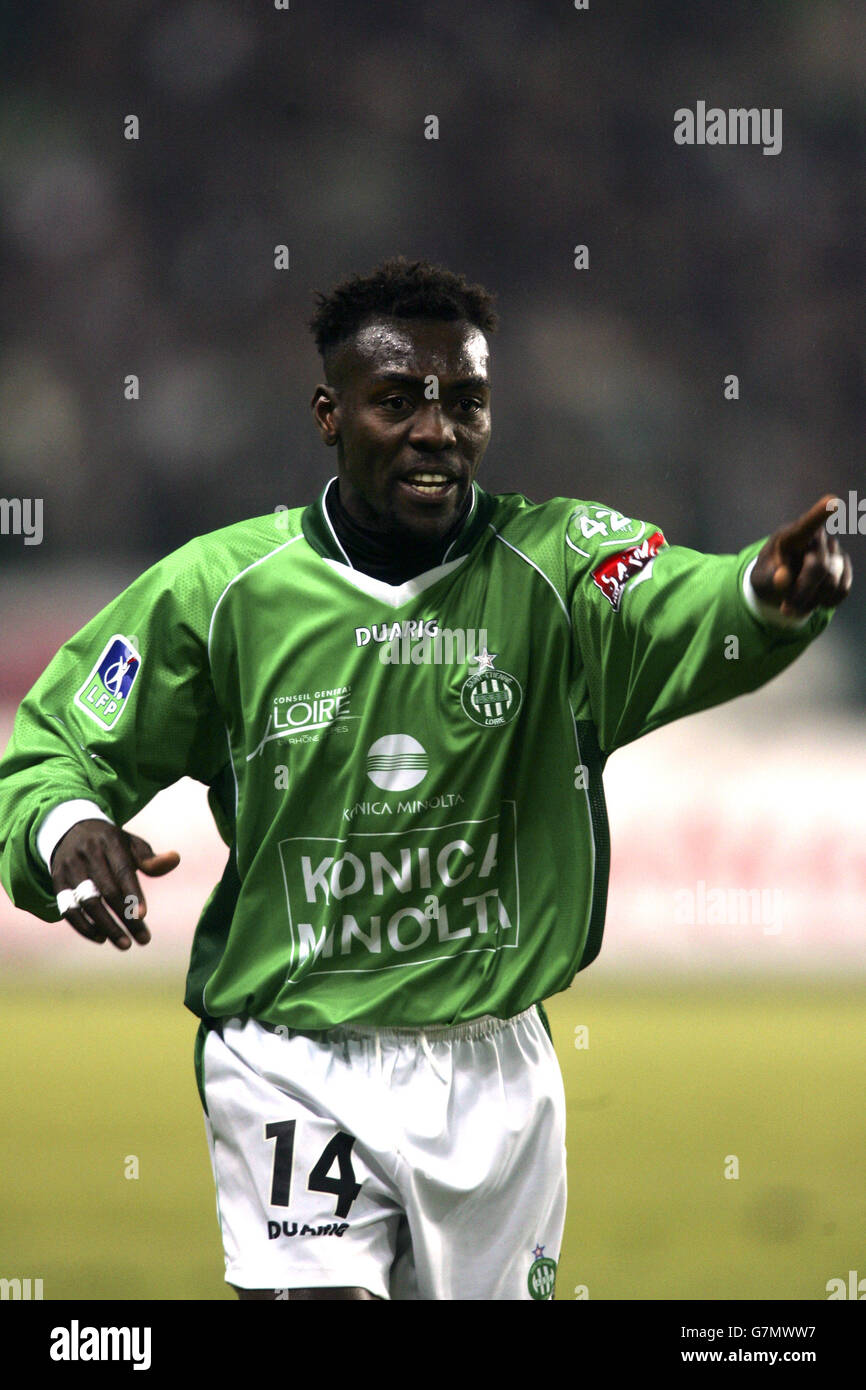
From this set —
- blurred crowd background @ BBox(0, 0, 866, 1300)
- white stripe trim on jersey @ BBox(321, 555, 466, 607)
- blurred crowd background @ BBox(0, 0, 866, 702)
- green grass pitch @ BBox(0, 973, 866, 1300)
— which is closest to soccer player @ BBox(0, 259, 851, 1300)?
white stripe trim on jersey @ BBox(321, 555, 466, 607)

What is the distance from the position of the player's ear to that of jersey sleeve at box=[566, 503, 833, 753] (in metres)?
0.46

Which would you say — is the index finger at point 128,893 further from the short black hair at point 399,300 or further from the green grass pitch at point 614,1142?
the green grass pitch at point 614,1142

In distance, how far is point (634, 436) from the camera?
9.94 meters

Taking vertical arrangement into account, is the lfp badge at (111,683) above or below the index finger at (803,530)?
below

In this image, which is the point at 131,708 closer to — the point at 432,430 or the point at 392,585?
the point at 392,585

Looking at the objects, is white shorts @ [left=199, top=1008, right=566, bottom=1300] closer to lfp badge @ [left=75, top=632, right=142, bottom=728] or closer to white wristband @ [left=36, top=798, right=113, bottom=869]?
white wristband @ [left=36, top=798, right=113, bottom=869]

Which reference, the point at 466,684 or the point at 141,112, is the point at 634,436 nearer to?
the point at 141,112

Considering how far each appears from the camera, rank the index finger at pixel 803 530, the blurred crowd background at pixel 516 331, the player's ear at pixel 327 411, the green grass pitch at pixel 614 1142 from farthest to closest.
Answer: the blurred crowd background at pixel 516 331, the green grass pitch at pixel 614 1142, the player's ear at pixel 327 411, the index finger at pixel 803 530

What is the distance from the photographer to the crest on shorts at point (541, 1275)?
2.77 m

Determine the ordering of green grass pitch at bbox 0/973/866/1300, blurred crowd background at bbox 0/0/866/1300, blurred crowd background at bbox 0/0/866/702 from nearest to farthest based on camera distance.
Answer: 1. green grass pitch at bbox 0/973/866/1300
2. blurred crowd background at bbox 0/0/866/1300
3. blurred crowd background at bbox 0/0/866/702

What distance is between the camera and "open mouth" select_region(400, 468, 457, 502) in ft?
9.15

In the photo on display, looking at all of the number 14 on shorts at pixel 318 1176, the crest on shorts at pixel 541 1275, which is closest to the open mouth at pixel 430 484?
the number 14 on shorts at pixel 318 1176

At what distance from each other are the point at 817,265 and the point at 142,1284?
8.07m
